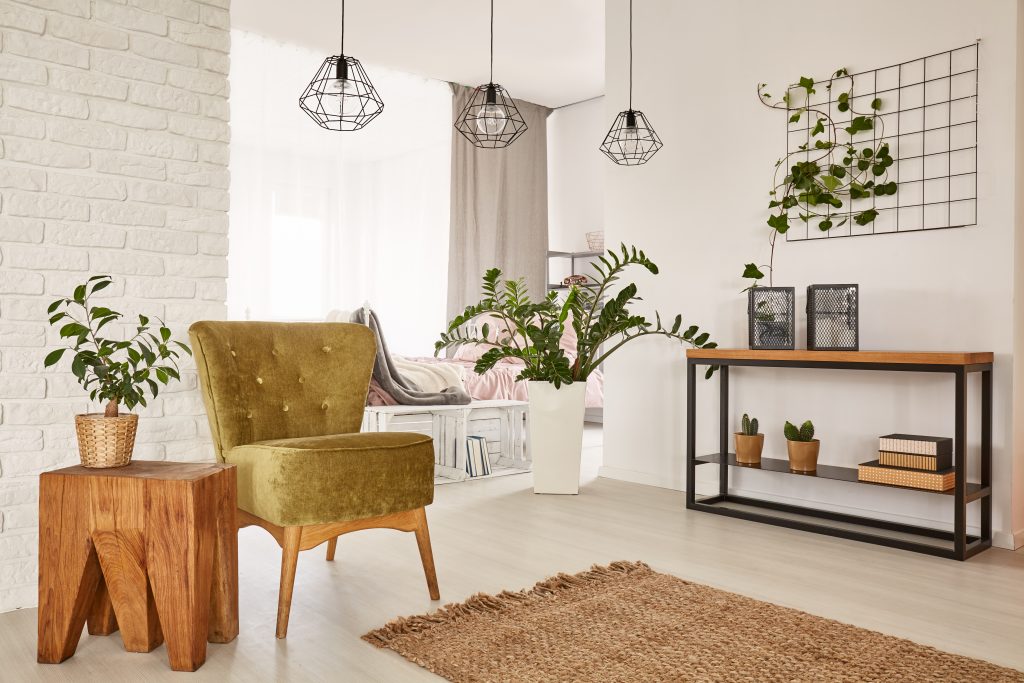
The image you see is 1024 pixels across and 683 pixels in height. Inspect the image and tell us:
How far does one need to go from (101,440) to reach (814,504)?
2872 mm

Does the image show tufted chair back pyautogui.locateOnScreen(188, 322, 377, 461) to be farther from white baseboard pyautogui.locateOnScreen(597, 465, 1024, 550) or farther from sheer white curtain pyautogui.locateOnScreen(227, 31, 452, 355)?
sheer white curtain pyautogui.locateOnScreen(227, 31, 452, 355)

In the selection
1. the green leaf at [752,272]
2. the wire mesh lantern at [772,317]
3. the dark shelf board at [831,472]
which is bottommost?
the dark shelf board at [831,472]

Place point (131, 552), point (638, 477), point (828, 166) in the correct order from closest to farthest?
1. point (131, 552)
2. point (828, 166)
3. point (638, 477)

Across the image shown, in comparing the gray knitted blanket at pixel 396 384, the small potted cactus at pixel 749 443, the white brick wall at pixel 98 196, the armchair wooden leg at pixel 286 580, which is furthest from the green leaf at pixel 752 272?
the armchair wooden leg at pixel 286 580

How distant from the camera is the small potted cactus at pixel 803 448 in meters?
3.28

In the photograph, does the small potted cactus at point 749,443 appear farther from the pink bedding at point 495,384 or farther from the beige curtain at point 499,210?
the beige curtain at point 499,210

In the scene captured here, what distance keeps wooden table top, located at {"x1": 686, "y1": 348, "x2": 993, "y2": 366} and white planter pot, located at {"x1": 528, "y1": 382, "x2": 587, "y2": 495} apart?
0.72 m

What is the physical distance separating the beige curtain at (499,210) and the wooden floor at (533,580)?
3.76m

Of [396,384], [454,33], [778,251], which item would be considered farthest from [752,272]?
→ [454,33]

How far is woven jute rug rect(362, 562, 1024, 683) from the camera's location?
1.82 m

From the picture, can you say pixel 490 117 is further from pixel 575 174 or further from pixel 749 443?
pixel 575 174

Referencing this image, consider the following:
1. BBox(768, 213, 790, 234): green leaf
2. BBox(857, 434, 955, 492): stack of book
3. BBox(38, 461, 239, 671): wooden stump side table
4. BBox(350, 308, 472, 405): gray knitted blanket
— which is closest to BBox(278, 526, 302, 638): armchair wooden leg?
BBox(38, 461, 239, 671): wooden stump side table

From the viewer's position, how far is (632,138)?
404 centimetres

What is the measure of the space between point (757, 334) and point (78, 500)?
103 inches
